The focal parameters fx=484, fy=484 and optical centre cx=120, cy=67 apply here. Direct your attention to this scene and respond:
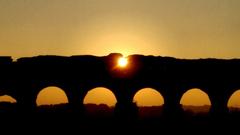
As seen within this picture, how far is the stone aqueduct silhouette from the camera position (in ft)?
79.5

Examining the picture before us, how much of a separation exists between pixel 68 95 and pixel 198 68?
22.0ft

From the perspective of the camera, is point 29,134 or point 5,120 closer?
point 29,134

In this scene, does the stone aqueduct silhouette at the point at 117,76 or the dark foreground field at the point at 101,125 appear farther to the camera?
the stone aqueduct silhouette at the point at 117,76

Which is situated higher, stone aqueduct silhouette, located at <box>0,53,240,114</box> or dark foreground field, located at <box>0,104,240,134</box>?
stone aqueduct silhouette, located at <box>0,53,240,114</box>

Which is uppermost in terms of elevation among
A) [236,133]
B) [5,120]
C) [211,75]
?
[211,75]

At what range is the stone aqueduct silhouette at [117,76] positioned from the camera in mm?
24234

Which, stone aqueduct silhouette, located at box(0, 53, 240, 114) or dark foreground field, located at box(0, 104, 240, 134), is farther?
stone aqueduct silhouette, located at box(0, 53, 240, 114)

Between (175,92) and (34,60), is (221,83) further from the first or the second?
(34,60)

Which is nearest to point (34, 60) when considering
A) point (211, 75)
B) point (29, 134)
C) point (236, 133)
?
point (29, 134)

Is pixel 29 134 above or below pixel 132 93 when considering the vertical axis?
below

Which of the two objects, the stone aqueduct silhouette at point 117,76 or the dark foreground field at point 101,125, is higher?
the stone aqueduct silhouette at point 117,76

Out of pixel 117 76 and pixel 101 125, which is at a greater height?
pixel 117 76

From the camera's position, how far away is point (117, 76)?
24344mm

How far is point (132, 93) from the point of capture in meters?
24.0
